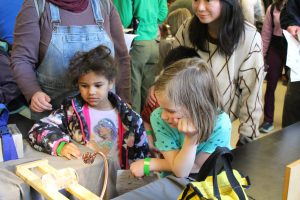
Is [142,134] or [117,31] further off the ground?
[117,31]

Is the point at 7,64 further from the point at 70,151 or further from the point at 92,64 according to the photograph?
the point at 70,151

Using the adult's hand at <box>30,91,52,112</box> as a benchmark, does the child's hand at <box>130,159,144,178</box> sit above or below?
below

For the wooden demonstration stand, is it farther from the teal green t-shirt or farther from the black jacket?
the black jacket

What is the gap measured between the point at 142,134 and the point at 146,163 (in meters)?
0.29

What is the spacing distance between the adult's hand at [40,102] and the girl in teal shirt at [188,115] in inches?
18.2

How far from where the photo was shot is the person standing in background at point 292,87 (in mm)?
1618

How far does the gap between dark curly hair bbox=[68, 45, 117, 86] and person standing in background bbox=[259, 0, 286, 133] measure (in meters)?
2.00

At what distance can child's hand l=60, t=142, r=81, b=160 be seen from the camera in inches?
48.1

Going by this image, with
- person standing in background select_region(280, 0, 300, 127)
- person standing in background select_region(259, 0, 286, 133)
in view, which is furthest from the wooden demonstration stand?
person standing in background select_region(259, 0, 286, 133)

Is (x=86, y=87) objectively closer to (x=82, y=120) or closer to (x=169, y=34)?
(x=82, y=120)

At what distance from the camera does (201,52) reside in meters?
1.50

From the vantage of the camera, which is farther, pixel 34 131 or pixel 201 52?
pixel 201 52

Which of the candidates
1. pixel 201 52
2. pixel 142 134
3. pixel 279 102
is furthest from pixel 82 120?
pixel 279 102

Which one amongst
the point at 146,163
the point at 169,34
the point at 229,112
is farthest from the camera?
the point at 169,34
